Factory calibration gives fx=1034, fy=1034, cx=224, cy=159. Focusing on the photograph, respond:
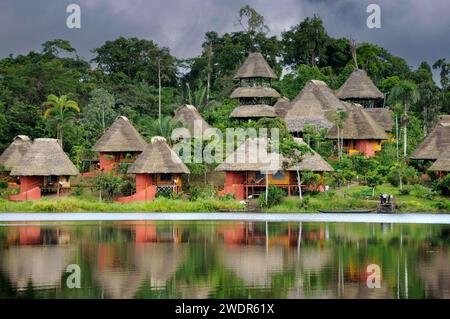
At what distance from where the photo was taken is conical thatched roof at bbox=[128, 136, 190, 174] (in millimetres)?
45688

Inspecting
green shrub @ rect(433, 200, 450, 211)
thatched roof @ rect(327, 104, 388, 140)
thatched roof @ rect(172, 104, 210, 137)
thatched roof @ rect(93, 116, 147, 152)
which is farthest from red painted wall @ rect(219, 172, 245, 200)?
green shrub @ rect(433, 200, 450, 211)

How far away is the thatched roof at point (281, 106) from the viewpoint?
5428 cm

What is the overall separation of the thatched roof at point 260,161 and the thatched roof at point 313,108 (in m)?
7.41

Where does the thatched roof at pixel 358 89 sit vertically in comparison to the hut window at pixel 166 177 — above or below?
above

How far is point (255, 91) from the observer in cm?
5428

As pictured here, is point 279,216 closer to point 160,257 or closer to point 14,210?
point 14,210

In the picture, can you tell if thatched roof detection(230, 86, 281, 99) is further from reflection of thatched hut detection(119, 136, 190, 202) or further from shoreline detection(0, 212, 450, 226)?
shoreline detection(0, 212, 450, 226)

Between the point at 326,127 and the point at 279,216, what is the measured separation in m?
12.7

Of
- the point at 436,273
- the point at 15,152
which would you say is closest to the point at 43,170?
the point at 15,152

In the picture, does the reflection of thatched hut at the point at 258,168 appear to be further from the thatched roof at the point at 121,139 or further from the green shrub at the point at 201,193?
the thatched roof at the point at 121,139

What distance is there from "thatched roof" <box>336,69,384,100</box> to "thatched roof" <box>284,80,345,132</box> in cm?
123

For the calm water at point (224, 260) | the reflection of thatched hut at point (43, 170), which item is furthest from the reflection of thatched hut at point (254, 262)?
the reflection of thatched hut at point (43, 170)

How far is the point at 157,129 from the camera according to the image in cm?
5109
